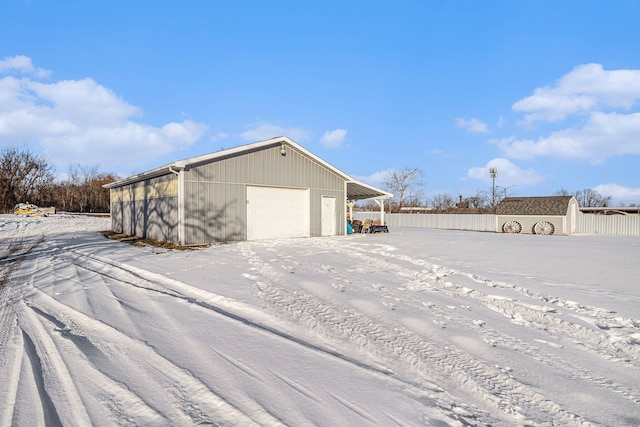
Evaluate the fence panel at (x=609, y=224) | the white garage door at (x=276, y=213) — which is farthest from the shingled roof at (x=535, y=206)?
the white garage door at (x=276, y=213)

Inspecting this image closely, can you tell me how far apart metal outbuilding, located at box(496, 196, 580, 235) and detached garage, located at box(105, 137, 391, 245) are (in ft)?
43.8

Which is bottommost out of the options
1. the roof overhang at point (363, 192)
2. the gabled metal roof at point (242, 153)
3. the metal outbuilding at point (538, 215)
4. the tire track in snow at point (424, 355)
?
the tire track in snow at point (424, 355)

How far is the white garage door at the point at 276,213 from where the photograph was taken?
572 inches

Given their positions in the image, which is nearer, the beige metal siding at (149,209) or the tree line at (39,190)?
the beige metal siding at (149,209)

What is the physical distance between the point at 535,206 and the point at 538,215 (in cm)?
90

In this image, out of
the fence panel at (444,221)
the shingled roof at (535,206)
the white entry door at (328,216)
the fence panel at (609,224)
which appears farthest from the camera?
the fence panel at (444,221)

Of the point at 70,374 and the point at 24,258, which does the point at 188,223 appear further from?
the point at 70,374

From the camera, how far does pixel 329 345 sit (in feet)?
12.5

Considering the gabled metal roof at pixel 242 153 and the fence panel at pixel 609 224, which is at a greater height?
the gabled metal roof at pixel 242 153

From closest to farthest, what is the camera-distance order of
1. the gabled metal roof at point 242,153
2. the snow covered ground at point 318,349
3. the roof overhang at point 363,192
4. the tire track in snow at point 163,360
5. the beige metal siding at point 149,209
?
the tire track in snow at point 163,360
the snow covered ground at point 318,349
the gabled metal roof at point 242,153
the beige metal siding at point 149,209
the roof overhang at point 363,192

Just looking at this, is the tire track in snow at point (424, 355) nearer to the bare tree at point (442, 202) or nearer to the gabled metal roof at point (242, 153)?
the gabled metal roof at point (242, 153)

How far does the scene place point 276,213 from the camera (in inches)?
603

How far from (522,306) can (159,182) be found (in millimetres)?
13371

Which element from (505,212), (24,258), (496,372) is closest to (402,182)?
(505,212)
